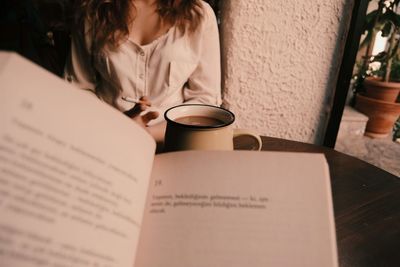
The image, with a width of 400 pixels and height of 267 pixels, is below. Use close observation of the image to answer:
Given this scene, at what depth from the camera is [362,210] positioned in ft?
1.59

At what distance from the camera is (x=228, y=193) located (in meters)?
0.35

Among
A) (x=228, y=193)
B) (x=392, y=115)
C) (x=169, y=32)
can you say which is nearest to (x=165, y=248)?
(x=228, y=193)

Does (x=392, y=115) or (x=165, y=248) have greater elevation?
(x=392, y=115)

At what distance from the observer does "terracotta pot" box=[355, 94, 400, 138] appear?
2.38m

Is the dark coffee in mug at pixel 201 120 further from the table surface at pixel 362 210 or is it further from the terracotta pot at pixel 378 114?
the terracotta pot at pixel 378 114

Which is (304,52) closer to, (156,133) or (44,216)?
(156,133)

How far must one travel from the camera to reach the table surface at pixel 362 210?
0.40 meters

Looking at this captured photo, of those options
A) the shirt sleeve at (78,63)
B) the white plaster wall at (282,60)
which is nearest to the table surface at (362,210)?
the white plaster wall at (282,60)

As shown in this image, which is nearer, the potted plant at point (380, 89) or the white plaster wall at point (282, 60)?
the white plaster wall at point (282, 60)

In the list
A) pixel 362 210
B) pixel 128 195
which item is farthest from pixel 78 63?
pixel 362 210

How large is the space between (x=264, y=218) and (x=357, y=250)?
0.56 feet

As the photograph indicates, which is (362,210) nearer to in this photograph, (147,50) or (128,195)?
(128,195)

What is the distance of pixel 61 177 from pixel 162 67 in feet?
2.22

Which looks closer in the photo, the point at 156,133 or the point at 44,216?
the point at 44,216
